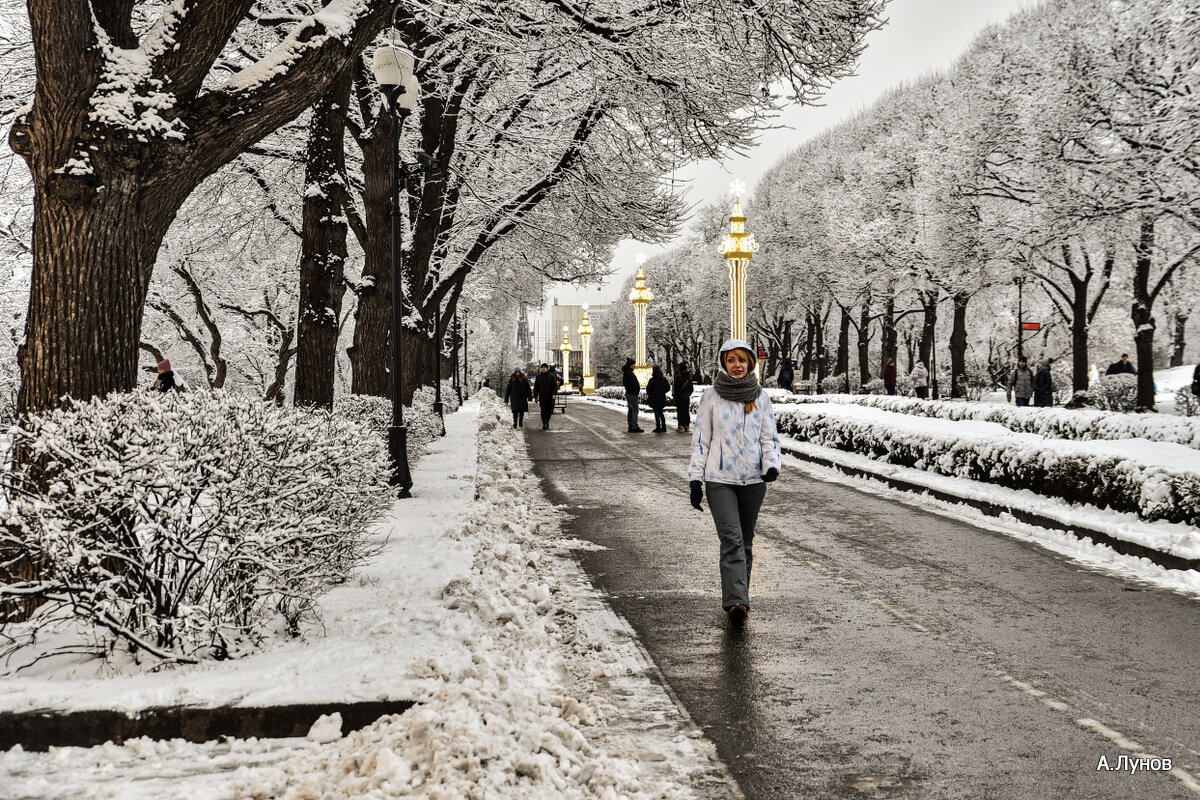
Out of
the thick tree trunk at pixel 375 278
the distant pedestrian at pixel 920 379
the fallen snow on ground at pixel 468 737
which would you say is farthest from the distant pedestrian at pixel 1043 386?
the fallen snow on ground at pixel 468 737

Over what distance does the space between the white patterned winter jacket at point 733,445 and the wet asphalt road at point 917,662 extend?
105cm

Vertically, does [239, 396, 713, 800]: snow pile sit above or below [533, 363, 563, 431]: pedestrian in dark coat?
below

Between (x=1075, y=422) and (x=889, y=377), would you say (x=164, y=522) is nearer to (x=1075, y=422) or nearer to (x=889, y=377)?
(x=1075, y=422)

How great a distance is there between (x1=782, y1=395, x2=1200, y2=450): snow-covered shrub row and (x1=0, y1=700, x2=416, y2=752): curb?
41.5ft

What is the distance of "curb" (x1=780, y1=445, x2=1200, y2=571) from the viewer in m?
8.69

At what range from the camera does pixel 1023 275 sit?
37.9 m

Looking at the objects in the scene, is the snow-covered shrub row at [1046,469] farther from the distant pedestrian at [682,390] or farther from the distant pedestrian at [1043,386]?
the distant pedestrian at [1043,386]

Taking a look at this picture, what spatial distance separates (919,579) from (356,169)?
17673mm

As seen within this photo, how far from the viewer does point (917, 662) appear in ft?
19.3

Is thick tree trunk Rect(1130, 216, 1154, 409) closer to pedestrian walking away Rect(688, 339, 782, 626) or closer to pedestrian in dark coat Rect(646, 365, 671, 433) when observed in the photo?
pedestrian in dark coat Rect(646, 365, 671, 433)

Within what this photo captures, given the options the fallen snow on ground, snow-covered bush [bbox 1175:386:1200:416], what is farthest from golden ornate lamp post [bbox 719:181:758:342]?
the fallen snow on ground

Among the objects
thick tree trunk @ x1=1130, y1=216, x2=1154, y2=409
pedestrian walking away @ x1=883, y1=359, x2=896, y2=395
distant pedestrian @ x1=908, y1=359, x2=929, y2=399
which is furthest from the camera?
pedestrian walking away @ x1=883, y1=359, x2=896, y2=395

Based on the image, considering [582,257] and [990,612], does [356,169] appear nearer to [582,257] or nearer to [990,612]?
[582,257]

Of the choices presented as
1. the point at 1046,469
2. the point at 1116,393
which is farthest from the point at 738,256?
the point at 1046,469
